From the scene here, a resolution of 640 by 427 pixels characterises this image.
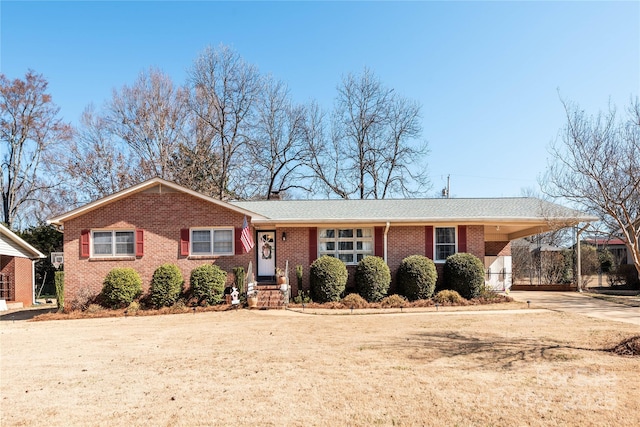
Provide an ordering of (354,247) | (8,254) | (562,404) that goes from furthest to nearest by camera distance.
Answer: (8,254), (354,247), (562,404)

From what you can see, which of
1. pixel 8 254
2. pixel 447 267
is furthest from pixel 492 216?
pixel 8 254

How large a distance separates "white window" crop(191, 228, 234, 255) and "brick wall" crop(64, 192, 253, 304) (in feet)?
0.82

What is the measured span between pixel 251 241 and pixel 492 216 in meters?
9.18

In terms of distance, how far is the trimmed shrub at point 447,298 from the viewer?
14.8 m

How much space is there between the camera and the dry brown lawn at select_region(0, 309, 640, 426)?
15.8 feet

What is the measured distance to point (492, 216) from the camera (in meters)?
16.3

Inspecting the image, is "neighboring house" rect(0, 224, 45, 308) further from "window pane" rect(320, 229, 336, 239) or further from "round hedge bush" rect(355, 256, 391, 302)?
"round hedge bush" rect(355, 256, 391, 302)

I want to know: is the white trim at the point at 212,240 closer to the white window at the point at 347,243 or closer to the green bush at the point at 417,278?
the white window at the point at 347,243

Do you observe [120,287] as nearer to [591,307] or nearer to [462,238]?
[462,238]

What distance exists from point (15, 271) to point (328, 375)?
18.8 meters

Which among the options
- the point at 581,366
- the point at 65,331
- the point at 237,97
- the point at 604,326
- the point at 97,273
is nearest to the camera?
the point at 581,366

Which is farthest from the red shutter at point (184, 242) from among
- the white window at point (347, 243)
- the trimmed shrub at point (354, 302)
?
the trimmed shrub at point (354, 302)

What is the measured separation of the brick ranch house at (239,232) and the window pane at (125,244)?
1.5 inches

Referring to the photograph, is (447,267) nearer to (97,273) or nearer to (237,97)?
(97,273)
